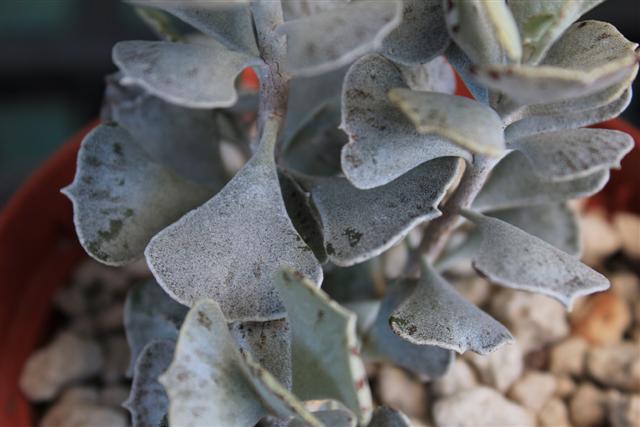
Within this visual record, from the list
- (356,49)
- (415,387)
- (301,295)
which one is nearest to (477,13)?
(356,49)

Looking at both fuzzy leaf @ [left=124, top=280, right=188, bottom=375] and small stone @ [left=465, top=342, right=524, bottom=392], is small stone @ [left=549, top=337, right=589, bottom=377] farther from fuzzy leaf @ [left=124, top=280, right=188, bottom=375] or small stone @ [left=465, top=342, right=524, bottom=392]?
fuzzy leaf @ [left=124, top=280, right=188, bottom=375]

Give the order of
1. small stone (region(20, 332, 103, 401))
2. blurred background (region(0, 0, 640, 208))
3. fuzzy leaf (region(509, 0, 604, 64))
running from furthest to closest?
blurred background (region(0, 0, 640, 208)), small stone (region(20, 332, 103, 401)), fuzzy leaf (region(509, 0, 604, 64))

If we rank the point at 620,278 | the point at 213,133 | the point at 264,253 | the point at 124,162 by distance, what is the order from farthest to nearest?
the point at 620,278 → the point at 213,133 → the point at 124,162 → the point at 264,253

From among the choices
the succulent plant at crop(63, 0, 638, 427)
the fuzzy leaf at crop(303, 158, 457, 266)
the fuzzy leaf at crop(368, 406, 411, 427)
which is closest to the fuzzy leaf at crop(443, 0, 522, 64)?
the succulent plant at crop(63, 0, 638, 427)

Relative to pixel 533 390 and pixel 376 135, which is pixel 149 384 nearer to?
pixel 376 135

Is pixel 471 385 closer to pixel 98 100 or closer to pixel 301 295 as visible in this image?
pixel 301 295

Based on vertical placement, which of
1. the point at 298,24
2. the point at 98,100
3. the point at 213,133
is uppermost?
the point at 298,24
